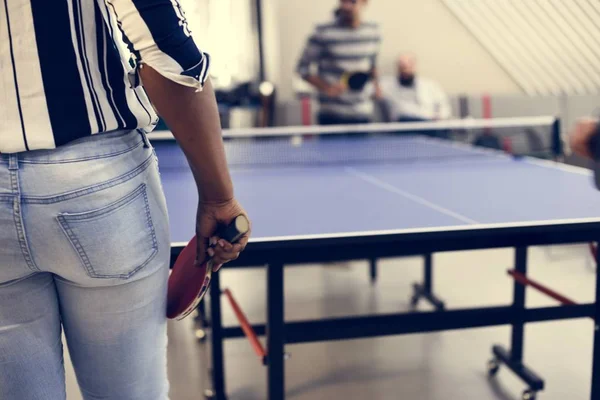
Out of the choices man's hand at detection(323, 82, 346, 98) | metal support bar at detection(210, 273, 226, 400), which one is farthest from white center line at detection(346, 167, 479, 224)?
man's hand at detection(323, 82, 346, 98)

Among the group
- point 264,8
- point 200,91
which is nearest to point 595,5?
point 264,8

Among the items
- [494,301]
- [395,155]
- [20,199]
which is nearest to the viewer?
[20,199]

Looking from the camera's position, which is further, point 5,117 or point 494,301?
point 494,301

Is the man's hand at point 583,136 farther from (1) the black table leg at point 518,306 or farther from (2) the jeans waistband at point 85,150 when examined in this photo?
(1) the black table leg at point 518,306

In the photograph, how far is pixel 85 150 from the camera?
2.97 feet

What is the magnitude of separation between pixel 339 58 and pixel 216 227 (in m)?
3.84

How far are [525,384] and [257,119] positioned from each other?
12.9 ft

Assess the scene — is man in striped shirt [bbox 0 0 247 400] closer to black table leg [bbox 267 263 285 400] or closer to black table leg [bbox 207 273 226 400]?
black table leg [bbox 267 263 285 400]

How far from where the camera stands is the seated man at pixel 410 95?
Result: 604cm

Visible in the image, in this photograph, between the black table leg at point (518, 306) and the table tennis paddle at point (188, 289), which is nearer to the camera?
the table tennis paddle at point (188, 289)

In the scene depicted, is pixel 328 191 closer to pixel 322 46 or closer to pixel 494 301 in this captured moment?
pixel 494 301

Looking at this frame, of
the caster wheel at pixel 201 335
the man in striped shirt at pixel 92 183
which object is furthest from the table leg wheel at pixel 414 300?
the man in striped shirt at pixel 92 183

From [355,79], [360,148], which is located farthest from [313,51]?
[360,148]

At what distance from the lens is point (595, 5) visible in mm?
6352
